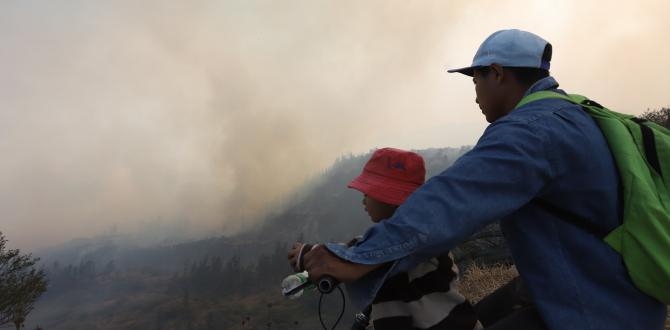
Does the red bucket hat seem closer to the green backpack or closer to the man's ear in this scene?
the man's ear

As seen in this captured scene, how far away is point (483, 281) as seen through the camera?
1016cm

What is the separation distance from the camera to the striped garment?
3.00m

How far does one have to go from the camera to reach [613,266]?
6.45 feet

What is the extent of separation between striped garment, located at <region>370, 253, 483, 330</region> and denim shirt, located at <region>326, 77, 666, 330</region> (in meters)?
1.01

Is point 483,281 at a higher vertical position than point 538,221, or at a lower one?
lower

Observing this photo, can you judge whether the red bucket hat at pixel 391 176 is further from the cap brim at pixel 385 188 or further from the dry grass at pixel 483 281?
the dry grass at pixel 483 281

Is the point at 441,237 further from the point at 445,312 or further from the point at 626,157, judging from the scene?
the point at 445,312

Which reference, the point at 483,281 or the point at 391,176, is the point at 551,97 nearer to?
the point at 391,176

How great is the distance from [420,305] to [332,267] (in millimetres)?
1495

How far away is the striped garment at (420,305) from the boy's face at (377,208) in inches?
29.6

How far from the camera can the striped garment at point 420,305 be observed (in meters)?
3.00

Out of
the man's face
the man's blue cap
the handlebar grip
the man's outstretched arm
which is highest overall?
the man's blue cap

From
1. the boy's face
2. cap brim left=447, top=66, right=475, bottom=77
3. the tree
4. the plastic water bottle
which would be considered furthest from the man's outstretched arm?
the tree

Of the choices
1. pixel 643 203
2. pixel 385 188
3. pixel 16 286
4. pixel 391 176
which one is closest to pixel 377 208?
pixel 385 188
